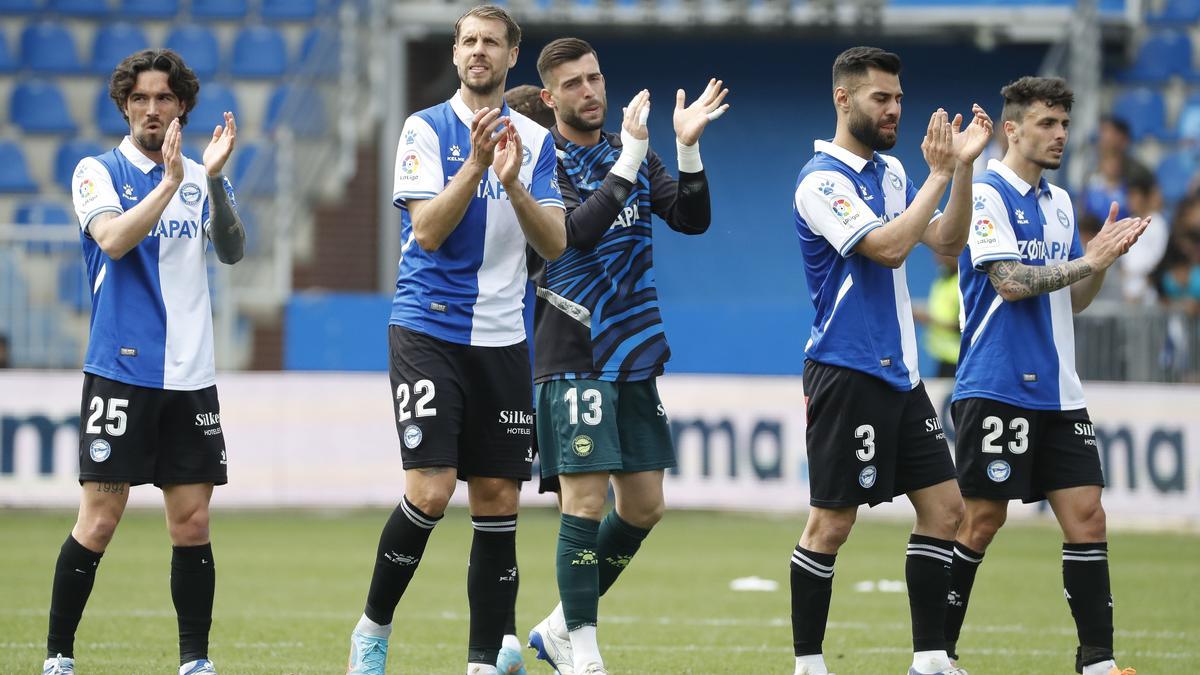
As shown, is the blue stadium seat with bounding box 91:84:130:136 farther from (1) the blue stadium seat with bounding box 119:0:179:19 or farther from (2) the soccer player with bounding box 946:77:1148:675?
(2) the soccer player with bounding box 946:77:1148:675

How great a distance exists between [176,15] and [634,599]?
43.0 ft

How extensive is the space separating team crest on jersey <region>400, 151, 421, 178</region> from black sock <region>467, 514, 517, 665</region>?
54.6 inches

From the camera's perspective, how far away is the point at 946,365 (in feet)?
50.1

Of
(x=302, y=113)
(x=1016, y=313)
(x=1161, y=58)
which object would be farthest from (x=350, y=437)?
(x=1161, y=58)

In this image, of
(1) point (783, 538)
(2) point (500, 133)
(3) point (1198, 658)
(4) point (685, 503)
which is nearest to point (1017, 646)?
(3) point (1198, 658)

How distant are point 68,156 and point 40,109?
939 millimetres

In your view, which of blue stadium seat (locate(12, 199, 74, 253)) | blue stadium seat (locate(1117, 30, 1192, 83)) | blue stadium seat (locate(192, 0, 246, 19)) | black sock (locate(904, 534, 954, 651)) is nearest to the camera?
black sock (locate(904, 534, 954, 651))

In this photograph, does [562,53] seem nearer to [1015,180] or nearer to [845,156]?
[845,156]

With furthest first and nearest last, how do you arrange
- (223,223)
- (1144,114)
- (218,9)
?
(218,9), (1144,114), (223,223)

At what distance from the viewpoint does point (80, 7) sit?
21.0 meters

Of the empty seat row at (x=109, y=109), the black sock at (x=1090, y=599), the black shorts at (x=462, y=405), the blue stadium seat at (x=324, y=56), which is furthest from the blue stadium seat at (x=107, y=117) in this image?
the black sock at (x=1090, y=599)

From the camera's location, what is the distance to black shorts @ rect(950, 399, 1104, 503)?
7.26m

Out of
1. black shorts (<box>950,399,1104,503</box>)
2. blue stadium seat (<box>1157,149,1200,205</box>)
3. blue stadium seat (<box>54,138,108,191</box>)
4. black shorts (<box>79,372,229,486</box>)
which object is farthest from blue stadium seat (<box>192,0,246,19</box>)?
black shorts (<box>950,399,1104,503</box>)

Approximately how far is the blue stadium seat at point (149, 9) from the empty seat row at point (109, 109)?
1.09 m
